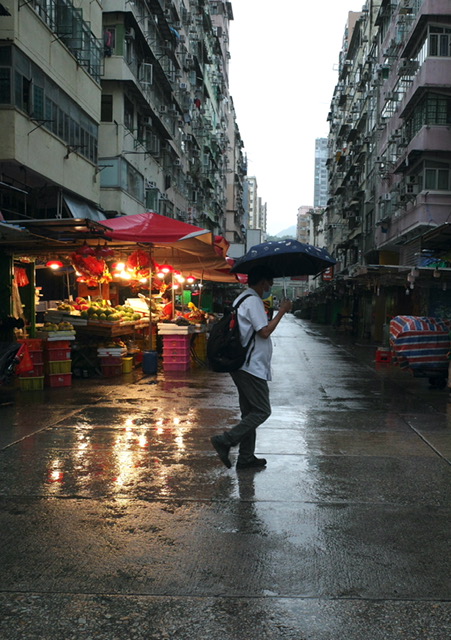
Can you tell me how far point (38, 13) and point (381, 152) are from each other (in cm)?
→ 2214

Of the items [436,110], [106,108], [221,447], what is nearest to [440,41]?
[436,110]

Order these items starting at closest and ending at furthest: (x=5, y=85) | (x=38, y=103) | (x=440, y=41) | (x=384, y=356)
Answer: (x=5, y=85), (x=38, y=103), (x=384, y=356), (x=440, y=41)

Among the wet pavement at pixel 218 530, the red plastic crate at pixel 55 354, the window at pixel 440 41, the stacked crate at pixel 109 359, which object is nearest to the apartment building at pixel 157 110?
the stacked crate at pixel 109 359

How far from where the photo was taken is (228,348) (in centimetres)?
571

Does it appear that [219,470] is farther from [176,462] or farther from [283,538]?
[283,538]

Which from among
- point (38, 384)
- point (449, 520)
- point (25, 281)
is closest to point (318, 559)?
point (449, 520)

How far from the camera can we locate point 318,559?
3.84 metres

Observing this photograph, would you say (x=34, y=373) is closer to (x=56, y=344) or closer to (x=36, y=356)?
(x=36, y=356)

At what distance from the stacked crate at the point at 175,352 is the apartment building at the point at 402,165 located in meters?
5.53

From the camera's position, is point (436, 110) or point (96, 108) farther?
point (436, 110)

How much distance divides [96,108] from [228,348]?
1682cm

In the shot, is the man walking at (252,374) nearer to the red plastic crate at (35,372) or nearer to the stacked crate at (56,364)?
the red plastic crate at (35,372)

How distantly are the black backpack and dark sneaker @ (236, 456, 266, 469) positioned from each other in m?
0.92

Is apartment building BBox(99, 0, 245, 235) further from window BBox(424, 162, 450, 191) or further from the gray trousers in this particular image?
the gray trousers
